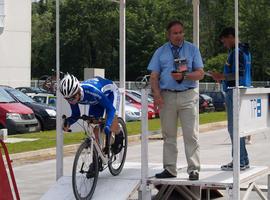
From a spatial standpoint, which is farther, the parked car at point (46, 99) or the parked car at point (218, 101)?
the parked car at point (218, 101)

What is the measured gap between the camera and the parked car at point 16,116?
22.2 meters

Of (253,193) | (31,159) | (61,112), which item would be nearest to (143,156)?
(61,112)

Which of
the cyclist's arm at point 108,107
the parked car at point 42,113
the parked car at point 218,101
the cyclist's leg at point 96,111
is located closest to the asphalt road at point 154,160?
the cyclist's leg at point 96,111

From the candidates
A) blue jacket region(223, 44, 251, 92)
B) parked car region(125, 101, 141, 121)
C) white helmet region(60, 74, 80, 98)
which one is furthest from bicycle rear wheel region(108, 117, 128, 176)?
parked car region(125, 101, 141, 121)

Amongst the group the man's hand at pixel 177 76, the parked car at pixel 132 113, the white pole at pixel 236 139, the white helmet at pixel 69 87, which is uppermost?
the man's hand at pixel 177 76


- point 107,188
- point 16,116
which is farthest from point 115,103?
point 16,116

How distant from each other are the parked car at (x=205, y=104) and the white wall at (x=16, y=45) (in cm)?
1312

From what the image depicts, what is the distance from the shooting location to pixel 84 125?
8477mm

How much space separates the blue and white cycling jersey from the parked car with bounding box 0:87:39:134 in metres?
13.5

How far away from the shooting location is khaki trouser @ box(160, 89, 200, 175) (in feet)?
26.7

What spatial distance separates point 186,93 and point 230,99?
975mm

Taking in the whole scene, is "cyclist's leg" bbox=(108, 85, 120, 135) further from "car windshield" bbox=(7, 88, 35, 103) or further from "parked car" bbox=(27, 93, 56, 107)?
"parked car" bbox=(27, 93, 56, 107)

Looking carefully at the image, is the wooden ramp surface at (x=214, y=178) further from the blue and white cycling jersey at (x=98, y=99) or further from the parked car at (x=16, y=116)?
the parked car at (x=16, y=116)

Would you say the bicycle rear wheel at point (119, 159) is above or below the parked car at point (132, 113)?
above
